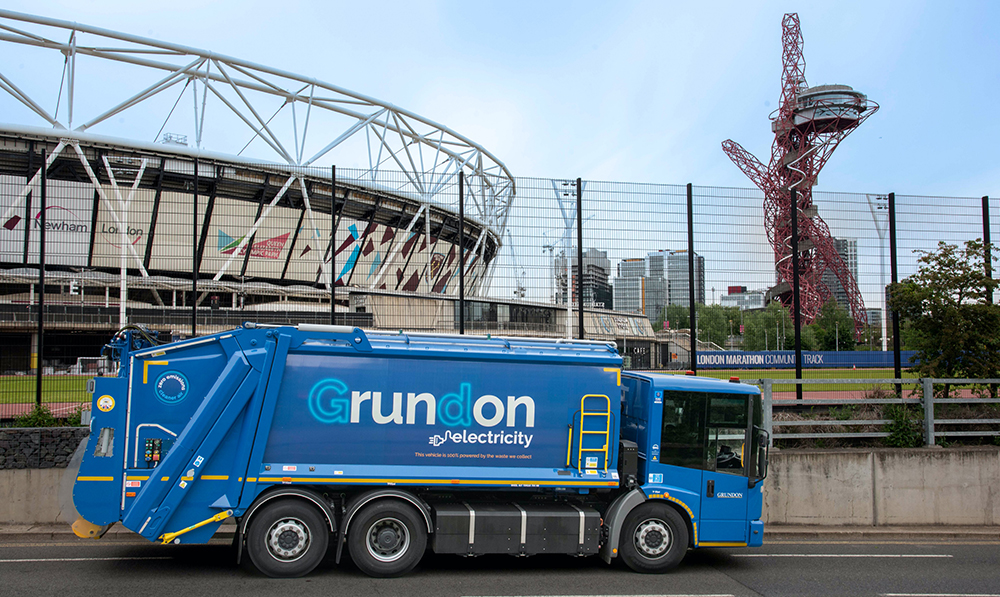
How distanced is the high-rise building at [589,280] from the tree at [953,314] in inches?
210

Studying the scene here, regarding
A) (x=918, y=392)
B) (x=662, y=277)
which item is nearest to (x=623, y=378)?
(x=662, y=277)

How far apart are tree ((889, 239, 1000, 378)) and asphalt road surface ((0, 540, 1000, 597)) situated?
385 centimetres

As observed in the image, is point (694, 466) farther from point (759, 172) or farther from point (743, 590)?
point (759, 172)

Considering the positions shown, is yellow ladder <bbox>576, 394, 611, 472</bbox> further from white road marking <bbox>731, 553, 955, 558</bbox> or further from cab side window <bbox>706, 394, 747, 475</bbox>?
white road marking <bbox>731, 553, 955, 558</bbox>

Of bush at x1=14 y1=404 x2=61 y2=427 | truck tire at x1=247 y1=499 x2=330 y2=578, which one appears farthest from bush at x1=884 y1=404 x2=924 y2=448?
bush at x1=14 y1=404 x2=61 y2=427

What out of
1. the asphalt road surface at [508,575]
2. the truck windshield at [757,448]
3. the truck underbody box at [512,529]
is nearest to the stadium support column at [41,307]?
the asphalt road surface at [508,575]

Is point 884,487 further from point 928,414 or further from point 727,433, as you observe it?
point 727,433

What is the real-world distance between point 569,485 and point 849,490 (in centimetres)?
539

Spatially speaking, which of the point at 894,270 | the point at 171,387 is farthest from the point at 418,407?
the point at 894,270

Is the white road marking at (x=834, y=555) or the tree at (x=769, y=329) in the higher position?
the tree at (x=769, y=329)

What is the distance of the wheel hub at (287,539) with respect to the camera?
6008 millimetres

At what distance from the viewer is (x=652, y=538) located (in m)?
6.58

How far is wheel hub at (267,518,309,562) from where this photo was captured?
6008 mm

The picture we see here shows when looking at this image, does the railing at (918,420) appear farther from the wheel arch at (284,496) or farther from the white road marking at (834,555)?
the wheel arch at (284,496)
